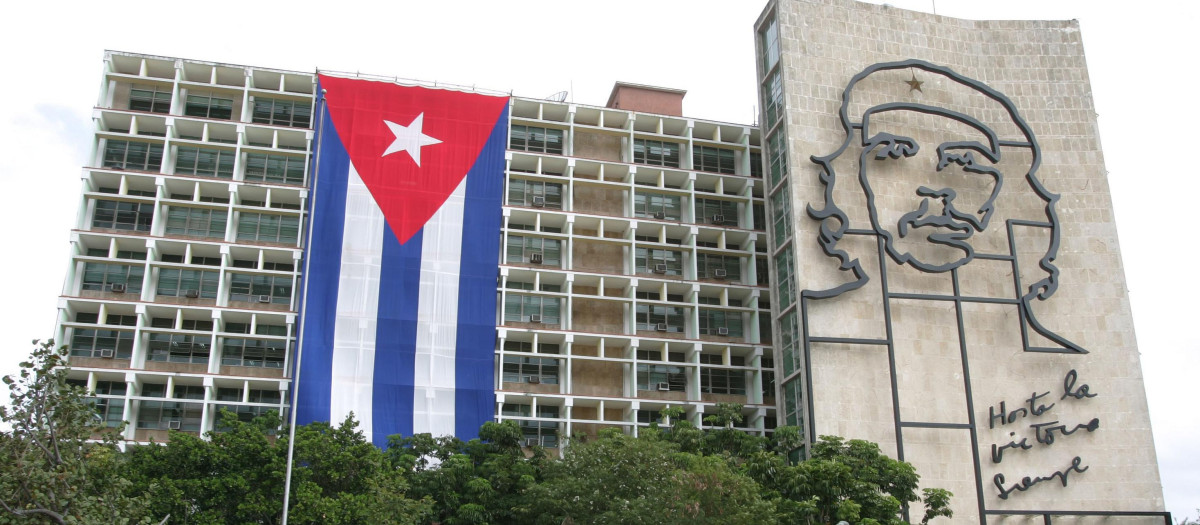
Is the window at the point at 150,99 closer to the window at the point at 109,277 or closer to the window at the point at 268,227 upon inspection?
the window at the point at 268,227

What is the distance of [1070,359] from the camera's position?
198ft

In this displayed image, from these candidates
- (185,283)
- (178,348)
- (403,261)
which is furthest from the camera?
(185,283)

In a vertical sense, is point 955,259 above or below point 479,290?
above

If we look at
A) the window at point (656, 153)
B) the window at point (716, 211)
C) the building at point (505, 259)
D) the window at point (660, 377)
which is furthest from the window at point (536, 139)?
the window at point (660, 377)

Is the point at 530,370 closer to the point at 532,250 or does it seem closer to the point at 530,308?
the point at 530,308

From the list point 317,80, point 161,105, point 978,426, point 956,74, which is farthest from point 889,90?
point 161,105

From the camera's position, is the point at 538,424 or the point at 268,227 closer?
the point at 538,424

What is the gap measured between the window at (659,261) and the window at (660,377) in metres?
6.05

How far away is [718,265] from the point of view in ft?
239

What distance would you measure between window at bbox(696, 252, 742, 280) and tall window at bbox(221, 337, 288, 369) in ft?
83.3

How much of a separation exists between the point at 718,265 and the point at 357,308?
74.6 ft

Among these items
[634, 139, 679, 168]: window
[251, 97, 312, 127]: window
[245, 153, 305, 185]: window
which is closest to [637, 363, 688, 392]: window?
[634, 139, 679, 168]: window

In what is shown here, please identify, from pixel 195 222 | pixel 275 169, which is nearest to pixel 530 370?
pixel 275 169

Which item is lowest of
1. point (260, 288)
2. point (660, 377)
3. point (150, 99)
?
point (660, 377)
